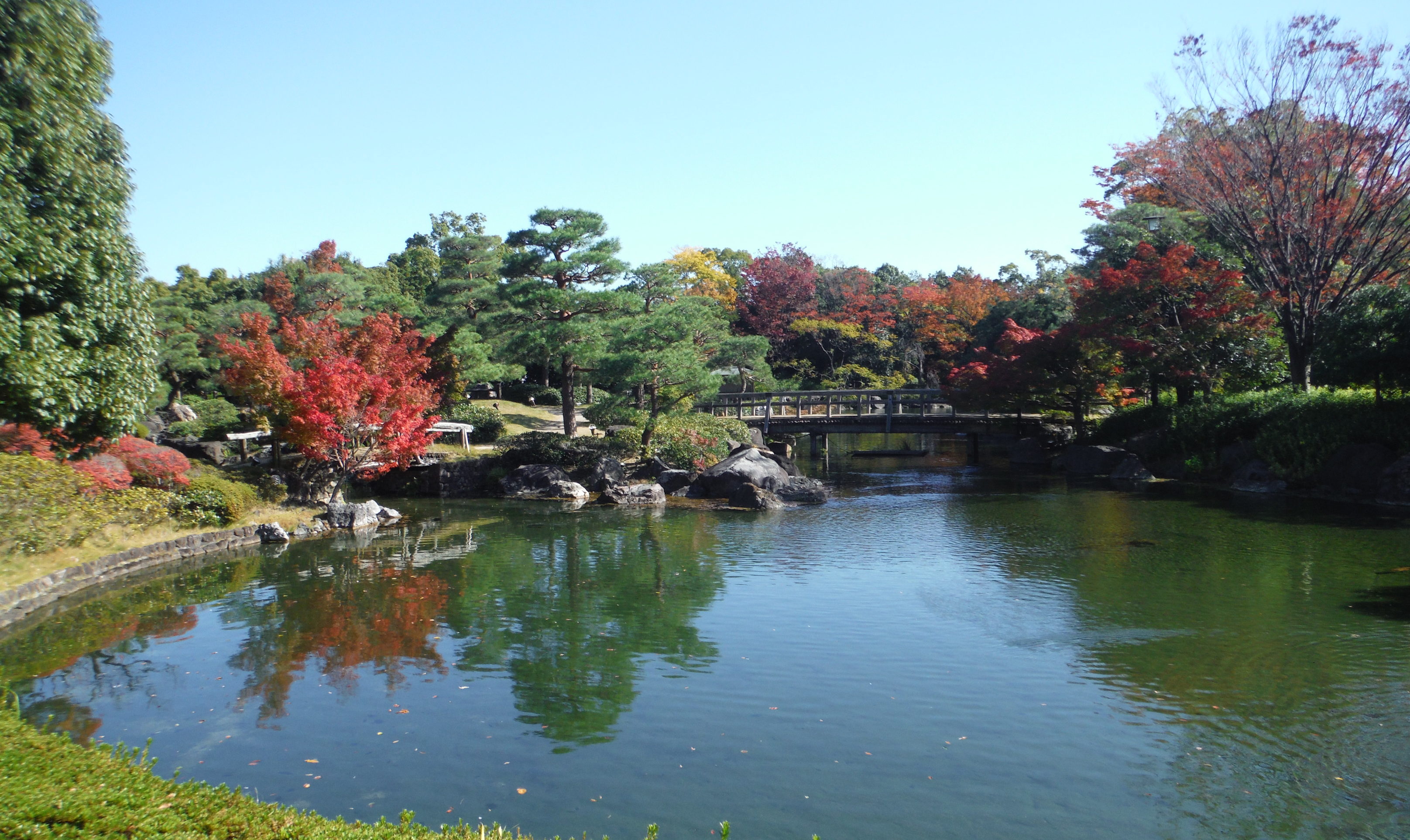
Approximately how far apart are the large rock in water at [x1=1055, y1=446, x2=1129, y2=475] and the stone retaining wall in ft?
70.5

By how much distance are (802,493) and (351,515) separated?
32.8ft

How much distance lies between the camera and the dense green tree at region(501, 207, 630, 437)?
23.3 metres

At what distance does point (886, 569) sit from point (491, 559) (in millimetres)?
6322

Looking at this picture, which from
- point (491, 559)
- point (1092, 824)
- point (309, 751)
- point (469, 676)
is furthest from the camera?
point (491, 559)

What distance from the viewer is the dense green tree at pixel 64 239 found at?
10.3 metres

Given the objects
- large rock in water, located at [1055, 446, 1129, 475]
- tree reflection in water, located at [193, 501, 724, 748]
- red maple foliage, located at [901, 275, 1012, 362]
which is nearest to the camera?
tree reflection in water, located at [193, 501, 724, 748]

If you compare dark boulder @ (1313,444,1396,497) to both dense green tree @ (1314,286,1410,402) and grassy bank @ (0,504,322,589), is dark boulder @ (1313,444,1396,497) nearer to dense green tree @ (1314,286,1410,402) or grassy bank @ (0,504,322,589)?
dense green tree @ (1314,286,1410,402)

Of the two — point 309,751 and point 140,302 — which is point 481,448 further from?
point 309,751

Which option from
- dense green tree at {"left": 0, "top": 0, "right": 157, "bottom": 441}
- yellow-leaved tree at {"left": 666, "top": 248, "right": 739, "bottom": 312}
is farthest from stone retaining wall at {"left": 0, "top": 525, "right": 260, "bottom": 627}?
yellow-leaved tree at {"left": 666, "top": 248, "right": 739, "bottom": 312}

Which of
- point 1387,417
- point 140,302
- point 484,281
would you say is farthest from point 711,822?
point 484,281

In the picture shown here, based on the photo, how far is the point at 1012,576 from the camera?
12500 mm

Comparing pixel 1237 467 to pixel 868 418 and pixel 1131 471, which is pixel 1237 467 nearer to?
pixel 1131 471

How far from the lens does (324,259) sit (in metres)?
40.0

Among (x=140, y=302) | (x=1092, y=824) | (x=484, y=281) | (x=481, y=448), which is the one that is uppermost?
(x=484, y=281)
